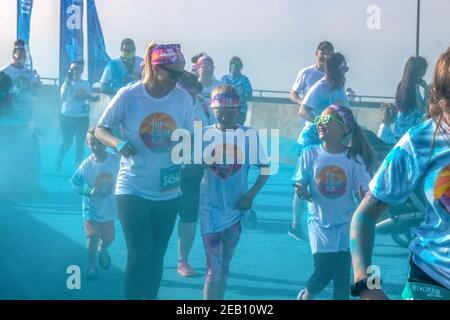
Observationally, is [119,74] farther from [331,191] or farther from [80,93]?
[331,191]

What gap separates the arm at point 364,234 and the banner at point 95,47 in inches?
517

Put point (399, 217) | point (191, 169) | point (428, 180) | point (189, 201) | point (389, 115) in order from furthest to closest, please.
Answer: point (389, 115), point (399, 217), point (189, 201), point (191, 169), point (428, 180)

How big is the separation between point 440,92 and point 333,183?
3363 mm

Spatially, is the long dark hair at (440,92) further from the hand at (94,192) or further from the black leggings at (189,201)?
the hand at (94,192)

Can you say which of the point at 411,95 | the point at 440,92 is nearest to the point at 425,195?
the point at 440,92

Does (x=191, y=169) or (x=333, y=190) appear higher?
(x=191, y=169)

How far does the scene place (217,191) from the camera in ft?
22.5

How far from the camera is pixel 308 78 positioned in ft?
35.7

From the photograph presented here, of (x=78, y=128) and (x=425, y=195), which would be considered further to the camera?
(x=78, y=128)

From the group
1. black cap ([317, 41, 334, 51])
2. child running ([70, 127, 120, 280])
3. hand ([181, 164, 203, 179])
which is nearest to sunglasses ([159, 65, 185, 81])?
hand ([181, 164, 203, 179])

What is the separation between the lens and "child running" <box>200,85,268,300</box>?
6.75 meters

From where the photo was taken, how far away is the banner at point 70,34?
1683cm

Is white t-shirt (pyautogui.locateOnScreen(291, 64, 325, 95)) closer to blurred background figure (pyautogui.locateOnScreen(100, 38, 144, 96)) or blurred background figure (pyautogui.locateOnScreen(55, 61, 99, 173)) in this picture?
blurred background figure (pyautogui.locateOnScreen(100, 38, 144, 96))

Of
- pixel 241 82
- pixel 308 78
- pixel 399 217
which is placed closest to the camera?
pixel 399 217
